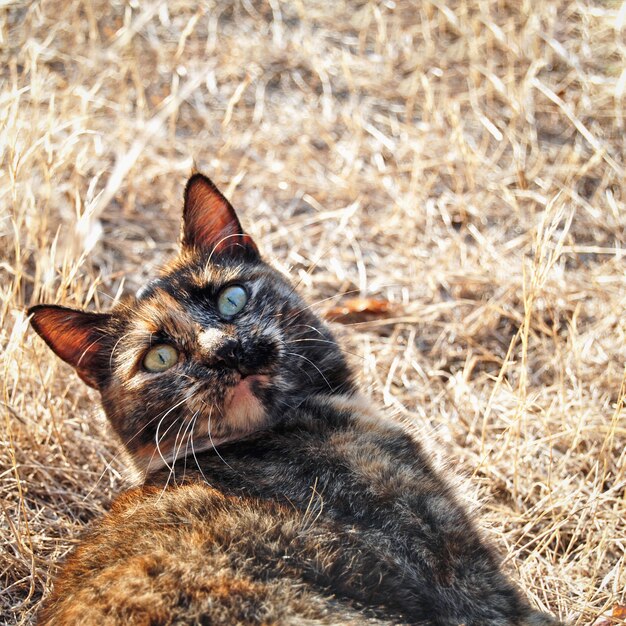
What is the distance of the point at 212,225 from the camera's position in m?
2.96

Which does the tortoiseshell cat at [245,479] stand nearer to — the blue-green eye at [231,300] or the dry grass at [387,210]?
the blue-green eye at [231,300]

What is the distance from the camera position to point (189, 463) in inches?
101

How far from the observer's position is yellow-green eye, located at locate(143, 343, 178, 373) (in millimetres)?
2592

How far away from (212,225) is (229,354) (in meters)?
0.76

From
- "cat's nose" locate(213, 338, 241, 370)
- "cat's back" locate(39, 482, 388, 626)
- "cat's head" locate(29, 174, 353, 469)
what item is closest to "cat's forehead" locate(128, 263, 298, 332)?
"cat's head" locate(29, 174, 353, 469)

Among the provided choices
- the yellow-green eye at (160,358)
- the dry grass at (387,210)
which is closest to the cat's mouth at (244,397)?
the yellow-green eye at (160,358)

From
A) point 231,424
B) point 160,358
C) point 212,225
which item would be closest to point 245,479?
point 231,424

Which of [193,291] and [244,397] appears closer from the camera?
[244,397]

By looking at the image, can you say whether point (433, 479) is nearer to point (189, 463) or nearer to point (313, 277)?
point (189, 463)

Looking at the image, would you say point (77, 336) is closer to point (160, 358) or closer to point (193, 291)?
point (160, 358)

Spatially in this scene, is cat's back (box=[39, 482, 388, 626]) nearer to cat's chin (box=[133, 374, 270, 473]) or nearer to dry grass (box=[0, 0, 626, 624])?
cat's chin (box=[133, 374, 270, 473])

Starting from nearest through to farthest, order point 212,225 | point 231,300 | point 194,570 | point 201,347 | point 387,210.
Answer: point 194,570 → point 201,347 → point 231,300 → point 212,225 → point 387,210

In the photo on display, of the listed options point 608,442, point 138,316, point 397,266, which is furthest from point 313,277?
point 608,442

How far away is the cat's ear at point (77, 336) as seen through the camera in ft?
8.53
